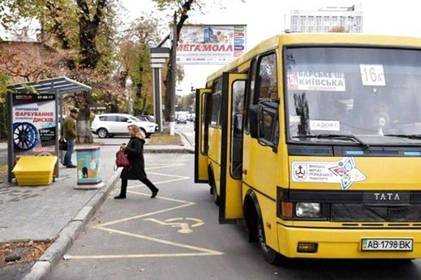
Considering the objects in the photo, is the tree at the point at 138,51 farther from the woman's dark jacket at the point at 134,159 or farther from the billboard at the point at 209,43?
the woman's dark jacket at the point at 134,159

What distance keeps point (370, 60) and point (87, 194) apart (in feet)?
23.8

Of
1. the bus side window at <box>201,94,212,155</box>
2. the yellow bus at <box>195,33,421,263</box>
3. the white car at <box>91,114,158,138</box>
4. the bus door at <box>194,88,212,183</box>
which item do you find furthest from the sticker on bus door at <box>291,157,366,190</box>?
the white car at <box>91,114,158,138</box>

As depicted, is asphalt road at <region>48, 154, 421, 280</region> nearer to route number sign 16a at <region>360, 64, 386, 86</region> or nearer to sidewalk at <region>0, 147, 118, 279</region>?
sidewalk at <region>0, 147, 118, 279</region>

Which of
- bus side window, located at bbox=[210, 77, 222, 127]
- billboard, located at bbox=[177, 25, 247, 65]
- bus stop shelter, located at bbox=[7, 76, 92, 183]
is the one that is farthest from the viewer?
billboard, located at bbox=[177, 25, 247, 65]

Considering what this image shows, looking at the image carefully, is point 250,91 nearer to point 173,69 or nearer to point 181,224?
point 181,224

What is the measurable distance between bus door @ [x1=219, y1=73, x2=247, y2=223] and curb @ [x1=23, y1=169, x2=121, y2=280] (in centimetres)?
205

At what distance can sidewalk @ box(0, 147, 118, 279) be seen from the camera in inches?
294

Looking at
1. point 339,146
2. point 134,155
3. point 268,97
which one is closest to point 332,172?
point 339,146

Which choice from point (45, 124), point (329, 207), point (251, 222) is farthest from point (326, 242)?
point (45, 124)

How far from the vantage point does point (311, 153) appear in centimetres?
538

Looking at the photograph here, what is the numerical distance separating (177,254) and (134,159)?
Answer: 452cm

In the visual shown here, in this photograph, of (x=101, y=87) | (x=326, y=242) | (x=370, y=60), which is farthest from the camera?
(x=101, y=87)

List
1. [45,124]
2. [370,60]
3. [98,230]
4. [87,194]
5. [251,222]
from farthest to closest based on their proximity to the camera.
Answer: [45,124]
[87,194]
[98,230]
[251,222]
[370,60]

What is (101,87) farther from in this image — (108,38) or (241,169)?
(241,169)
